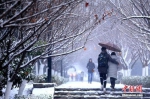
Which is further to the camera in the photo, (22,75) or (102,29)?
(102,29)

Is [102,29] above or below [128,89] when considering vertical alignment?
above

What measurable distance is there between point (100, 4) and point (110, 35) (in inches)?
478

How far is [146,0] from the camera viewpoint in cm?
1145

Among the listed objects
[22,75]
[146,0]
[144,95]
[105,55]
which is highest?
[146,0]

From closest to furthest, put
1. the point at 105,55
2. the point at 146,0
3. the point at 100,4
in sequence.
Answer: the point at 146,0 → the point at 105,55 → the point at 100,4

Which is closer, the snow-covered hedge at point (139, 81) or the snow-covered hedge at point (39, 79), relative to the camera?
the snow-covered hedge at point (39, 79)

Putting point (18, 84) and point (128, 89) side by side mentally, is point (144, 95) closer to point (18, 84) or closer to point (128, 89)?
point (128, 89)

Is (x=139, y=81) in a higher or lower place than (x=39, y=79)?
lower

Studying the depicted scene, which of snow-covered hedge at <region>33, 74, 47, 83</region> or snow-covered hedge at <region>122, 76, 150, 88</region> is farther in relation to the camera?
snow-covered hedge at <region>122, 76, 150, 88</region>

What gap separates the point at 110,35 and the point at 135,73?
18543 mm

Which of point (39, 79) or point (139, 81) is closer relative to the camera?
point (39, 79)

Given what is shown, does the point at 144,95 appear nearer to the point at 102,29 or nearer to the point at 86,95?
the point at 86,95

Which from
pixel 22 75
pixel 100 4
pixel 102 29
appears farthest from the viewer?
pixel 102 29

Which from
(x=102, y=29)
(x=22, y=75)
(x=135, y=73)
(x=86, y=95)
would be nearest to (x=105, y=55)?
(x=86, y=95)
